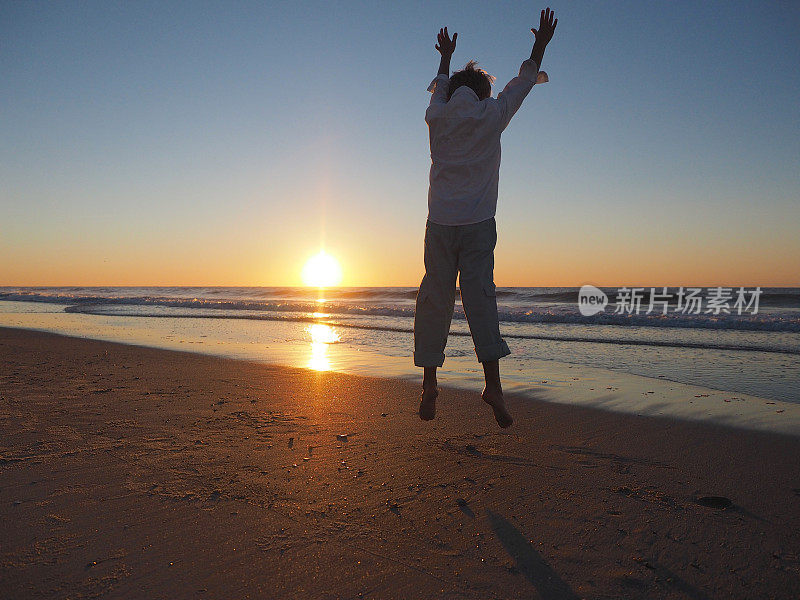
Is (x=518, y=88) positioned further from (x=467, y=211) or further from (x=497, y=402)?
(x=497, y=402)

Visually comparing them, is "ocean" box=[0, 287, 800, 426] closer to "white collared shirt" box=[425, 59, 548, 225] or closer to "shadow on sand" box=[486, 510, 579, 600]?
"white collared shirt" box=[425, 59, 548, 225]

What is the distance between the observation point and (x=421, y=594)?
5.06ft

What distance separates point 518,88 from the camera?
2871 mm

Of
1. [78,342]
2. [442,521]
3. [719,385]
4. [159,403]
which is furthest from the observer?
[78,342]

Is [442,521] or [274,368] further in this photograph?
[274,368]

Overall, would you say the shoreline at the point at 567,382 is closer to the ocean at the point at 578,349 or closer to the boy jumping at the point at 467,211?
the ocean at the point at 578,349

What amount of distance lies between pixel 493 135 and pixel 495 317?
3.31 ft

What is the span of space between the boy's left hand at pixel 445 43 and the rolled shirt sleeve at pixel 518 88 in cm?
47

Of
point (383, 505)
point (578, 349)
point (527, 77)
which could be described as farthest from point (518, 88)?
point (578, 349)

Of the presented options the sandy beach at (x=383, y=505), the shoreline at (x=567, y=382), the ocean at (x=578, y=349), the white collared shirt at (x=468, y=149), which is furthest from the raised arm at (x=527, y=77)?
the ocean at (x=578, y=349)

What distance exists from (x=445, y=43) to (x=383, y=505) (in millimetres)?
2667

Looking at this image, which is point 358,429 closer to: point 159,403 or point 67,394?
point 159,403

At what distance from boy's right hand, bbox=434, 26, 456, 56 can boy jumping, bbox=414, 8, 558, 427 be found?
9.3 inches

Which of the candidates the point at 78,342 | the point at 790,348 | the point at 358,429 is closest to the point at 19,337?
the point at 78,342
